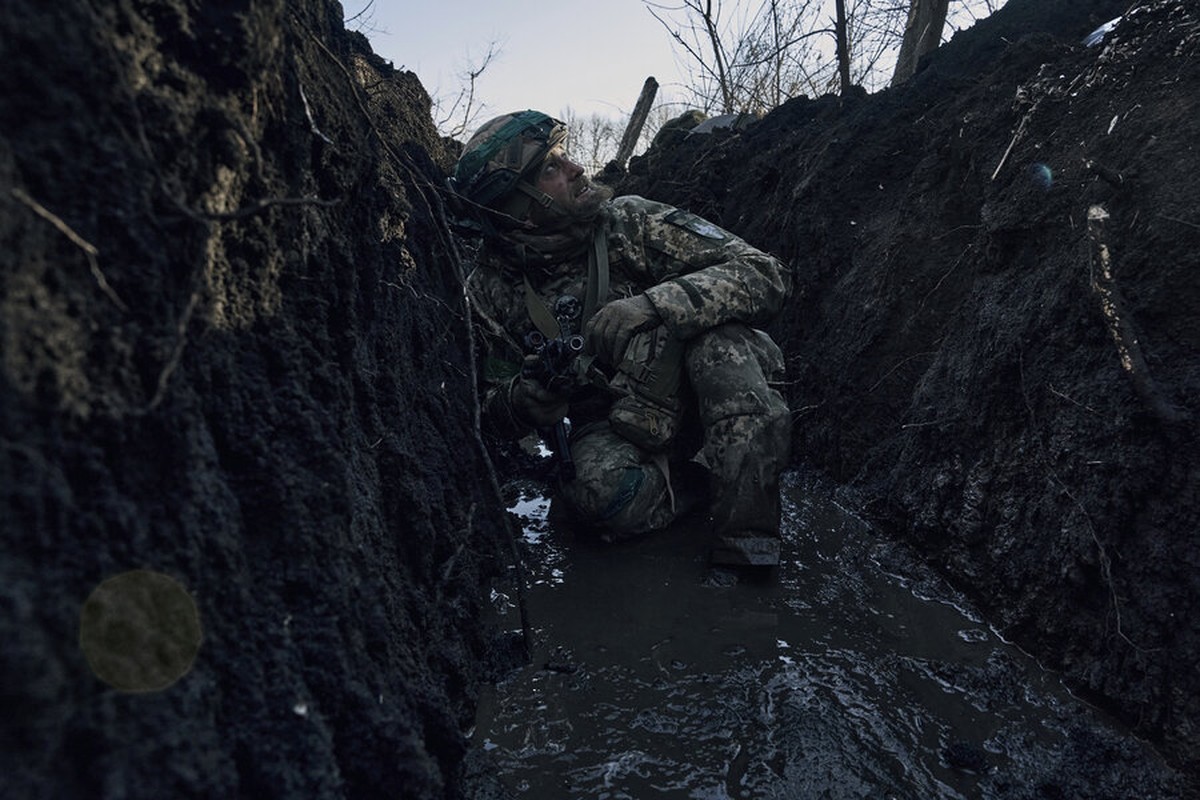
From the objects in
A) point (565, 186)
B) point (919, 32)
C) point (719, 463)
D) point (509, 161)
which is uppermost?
point (919, 32)

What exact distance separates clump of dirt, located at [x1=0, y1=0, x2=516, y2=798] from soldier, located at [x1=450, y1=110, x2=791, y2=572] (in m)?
1.35

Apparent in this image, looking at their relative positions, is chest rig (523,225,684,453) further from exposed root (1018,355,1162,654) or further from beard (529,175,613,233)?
exposed root (1018,355,1162,654)

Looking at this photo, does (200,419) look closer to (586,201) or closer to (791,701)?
(791,701)

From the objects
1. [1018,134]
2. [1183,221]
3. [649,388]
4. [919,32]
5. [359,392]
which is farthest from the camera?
[919,32]

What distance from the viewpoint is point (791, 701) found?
5.88 ft

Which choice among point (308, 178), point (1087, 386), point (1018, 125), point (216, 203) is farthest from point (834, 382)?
point (216, 203)

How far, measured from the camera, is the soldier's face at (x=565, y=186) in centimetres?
313

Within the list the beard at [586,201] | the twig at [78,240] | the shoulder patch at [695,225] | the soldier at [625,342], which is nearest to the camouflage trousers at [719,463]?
the soldier at [625,342]

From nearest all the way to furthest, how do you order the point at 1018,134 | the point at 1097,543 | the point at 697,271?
the point at 1097,543 < the point at 1018,134 < the point at 697,271

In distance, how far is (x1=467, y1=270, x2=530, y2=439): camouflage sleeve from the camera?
3193 mm

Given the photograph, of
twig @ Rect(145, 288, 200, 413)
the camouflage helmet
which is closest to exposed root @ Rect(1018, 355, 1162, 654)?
twig @ Rect(145, 288, 200, 413)

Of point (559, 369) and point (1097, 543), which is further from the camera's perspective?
point (559, 369)

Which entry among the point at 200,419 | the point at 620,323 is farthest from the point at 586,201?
the point at 200,419

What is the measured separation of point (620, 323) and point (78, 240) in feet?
7.30
